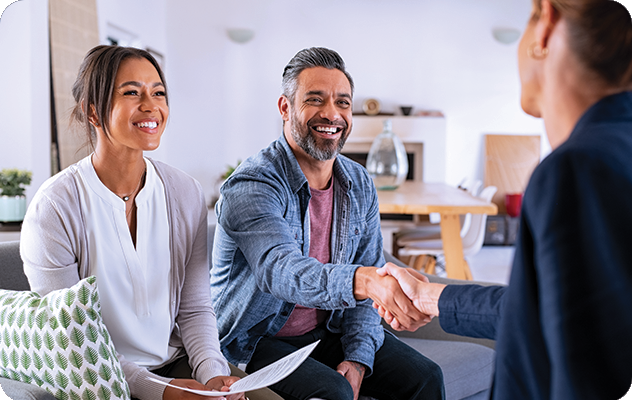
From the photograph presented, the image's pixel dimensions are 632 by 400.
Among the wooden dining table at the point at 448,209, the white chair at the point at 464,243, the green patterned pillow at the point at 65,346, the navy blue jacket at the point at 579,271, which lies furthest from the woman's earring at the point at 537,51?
the white chair at the point at 464,243

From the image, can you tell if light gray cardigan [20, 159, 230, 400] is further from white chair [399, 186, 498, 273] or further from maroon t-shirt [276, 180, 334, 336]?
white chair [399, 186, 498, 273]

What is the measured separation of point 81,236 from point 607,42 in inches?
43.6

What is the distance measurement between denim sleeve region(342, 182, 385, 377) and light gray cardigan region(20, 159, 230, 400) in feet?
1.22

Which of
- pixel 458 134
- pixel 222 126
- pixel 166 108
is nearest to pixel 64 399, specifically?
pixel 166 108

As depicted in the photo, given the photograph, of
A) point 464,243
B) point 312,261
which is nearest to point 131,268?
point 312,261

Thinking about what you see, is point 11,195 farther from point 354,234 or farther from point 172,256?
point 354,234

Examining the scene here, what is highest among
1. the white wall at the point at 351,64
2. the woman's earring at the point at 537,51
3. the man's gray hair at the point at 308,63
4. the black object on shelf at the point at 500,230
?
the white wall at the point at 351,64

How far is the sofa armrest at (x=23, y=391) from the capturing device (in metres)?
1.05

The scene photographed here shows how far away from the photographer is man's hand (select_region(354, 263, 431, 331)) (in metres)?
1.27

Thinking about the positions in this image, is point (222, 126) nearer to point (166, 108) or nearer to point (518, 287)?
point (166, 108)

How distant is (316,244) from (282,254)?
309mm

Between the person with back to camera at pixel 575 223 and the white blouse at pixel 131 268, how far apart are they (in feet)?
3.05

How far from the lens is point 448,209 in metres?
2.96

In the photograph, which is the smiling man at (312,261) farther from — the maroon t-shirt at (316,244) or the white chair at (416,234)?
the white chair at (416,234)
